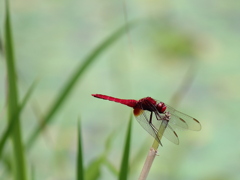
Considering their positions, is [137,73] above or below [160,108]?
above

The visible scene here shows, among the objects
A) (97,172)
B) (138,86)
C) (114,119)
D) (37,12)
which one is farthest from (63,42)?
(97,172)

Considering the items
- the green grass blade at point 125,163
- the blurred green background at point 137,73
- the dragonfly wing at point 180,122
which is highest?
the blurred green background at point 137,73

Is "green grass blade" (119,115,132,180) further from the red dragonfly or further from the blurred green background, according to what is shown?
the blurred green background

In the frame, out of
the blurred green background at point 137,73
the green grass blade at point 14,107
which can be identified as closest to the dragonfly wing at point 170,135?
the green grass blade at point 14,107

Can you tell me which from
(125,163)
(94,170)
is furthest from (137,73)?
(125,163)

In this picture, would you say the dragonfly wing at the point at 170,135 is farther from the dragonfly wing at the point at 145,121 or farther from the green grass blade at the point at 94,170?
the green grass blade at the point at 94,170

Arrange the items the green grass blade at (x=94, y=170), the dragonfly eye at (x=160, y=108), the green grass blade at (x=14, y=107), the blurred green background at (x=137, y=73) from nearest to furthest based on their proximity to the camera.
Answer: the dragonfly eye at (x=160, y=108)
the green grass blade at (x=14, y=107)
the green grass blade at (x=94, y=170)
the blurred green background at (x=137, y=73)

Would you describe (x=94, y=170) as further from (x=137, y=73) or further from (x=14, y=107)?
(x=137, y=73)
